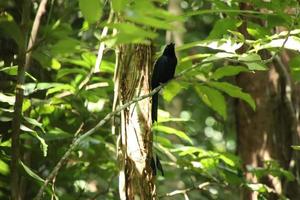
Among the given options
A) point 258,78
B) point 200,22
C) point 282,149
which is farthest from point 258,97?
point 200,22

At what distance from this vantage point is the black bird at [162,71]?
1.51 meters

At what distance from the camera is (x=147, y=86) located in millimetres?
1505

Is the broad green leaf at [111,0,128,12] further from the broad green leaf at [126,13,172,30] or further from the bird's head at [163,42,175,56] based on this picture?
the bird's head at [163,42,175,56]

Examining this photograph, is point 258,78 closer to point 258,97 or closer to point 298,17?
point 258,97

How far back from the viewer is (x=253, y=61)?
4.47 ft

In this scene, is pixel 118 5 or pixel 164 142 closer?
pixel 118 5

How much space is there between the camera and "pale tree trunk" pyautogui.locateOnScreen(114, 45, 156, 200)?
1.45m

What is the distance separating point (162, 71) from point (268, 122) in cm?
140

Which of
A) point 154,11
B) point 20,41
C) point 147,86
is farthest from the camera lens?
point 147,86

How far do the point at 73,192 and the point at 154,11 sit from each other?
2.11m

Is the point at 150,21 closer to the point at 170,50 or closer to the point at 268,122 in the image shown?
the point at 170,50

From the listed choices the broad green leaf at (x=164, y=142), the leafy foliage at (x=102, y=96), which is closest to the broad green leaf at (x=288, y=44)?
the leafy foliage at (x=102, y=96)

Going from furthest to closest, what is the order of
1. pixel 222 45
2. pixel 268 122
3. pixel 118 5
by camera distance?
pixel 268 122 < pixel 222 45 < pixel 118 5

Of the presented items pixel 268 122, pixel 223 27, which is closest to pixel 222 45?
pixel 223 27
